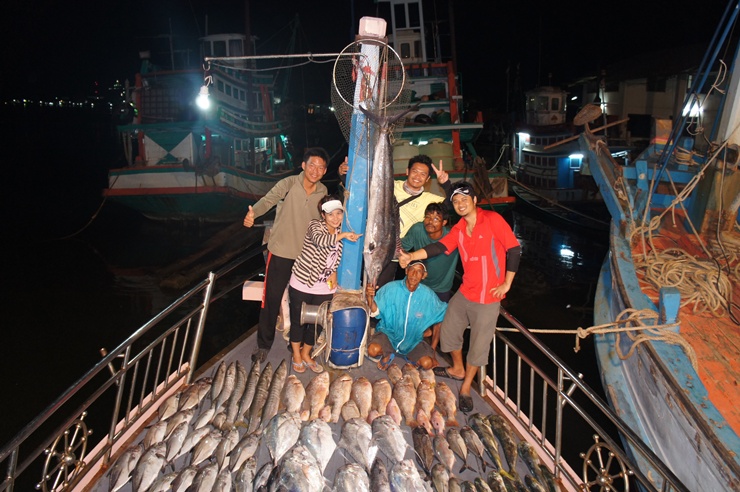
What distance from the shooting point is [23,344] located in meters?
9.91

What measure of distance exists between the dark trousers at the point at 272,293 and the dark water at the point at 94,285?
4923 millimetres

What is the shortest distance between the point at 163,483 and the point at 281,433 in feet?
3.03

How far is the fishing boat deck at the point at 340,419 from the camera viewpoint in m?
3.52

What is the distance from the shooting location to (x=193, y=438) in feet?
12.3

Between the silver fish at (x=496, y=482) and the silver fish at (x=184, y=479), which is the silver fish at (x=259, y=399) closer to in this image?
the silver fish at (x=184, y=479)

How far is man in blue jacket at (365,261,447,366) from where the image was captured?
16.1ft

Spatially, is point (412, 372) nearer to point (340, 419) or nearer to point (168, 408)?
point (340, 419)

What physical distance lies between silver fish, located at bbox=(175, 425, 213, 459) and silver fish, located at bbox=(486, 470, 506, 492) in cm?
235

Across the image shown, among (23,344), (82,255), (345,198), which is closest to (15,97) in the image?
(82,255)

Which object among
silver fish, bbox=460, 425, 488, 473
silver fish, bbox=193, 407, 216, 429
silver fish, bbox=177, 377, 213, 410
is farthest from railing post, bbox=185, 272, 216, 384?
silver fish, bbox=460, 425, 488, 473

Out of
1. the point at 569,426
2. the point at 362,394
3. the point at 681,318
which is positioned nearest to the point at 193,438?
the point at 362,394

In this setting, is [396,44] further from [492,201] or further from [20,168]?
[20,168]

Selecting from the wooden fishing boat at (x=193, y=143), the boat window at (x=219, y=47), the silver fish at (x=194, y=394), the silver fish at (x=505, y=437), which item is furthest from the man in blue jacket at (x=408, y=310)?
the boat window at (x=219, y=47)

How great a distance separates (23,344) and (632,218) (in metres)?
12.3
